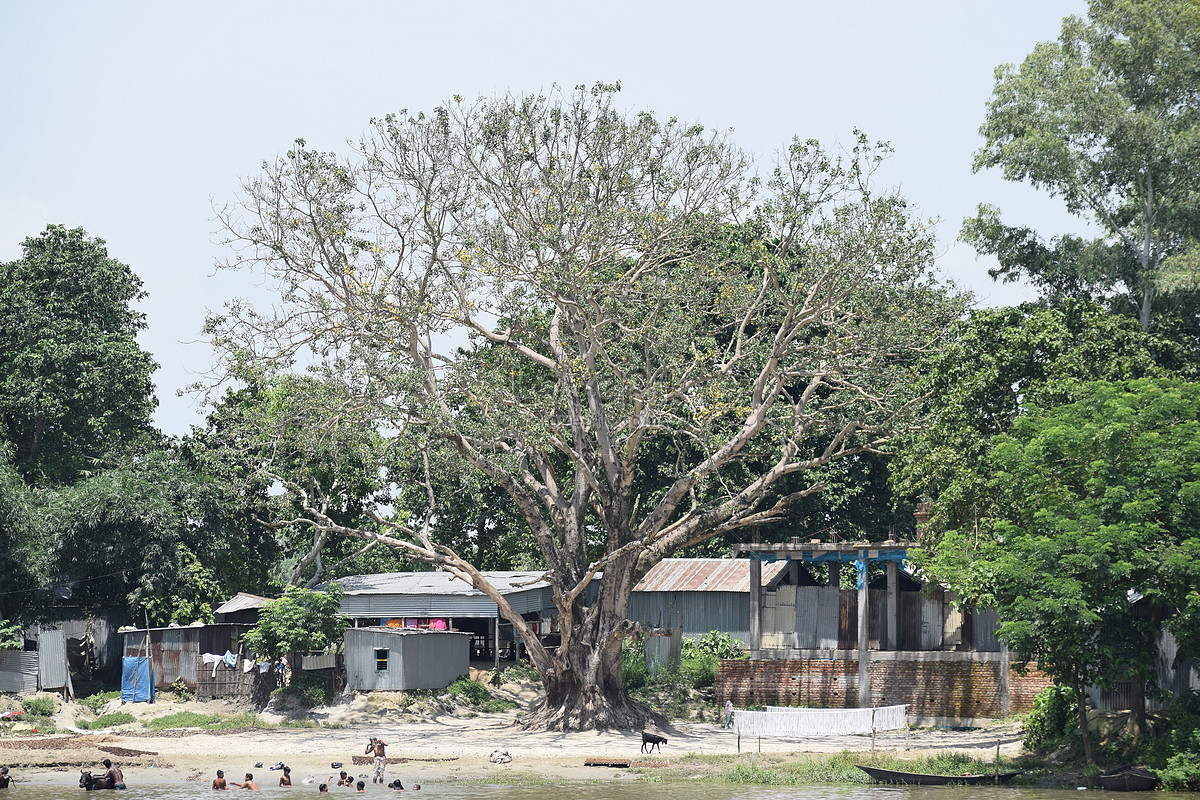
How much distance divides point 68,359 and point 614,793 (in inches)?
1398

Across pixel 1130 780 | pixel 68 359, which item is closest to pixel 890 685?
pixel 1130 780

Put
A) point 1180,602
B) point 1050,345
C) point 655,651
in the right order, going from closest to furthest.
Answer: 1. point 1180,602
2. point 1050,345
3. point 655,651

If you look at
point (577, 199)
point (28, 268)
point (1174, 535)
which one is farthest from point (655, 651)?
point (28, 268)

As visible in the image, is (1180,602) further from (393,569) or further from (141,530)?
(393,569)

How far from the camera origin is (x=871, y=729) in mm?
32719

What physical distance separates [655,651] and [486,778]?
536 inches

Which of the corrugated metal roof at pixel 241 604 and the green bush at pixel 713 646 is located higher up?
the corrugated metal roof at pixel 241 604

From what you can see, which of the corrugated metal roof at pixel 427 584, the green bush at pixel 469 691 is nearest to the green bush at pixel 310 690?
the green bush at pixel 469 691

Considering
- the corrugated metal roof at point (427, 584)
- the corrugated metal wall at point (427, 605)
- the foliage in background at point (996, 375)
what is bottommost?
the corrugated metal wall at point (427, 605)

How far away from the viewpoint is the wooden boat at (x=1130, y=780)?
2392 cm

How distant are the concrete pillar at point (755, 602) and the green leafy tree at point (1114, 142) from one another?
1266cm

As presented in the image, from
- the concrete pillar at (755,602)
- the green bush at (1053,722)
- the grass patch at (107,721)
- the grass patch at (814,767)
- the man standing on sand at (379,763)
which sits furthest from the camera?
the concrete pillar at (755,602)

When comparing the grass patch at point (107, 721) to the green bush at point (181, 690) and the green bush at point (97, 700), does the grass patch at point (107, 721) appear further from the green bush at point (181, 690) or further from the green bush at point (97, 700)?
the green bush at point (181, 690)

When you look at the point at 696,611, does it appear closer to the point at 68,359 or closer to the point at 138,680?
the point at 138,680
